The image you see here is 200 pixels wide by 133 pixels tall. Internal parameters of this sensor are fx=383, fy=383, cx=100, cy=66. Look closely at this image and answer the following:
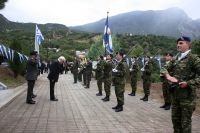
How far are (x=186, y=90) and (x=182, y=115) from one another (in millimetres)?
436

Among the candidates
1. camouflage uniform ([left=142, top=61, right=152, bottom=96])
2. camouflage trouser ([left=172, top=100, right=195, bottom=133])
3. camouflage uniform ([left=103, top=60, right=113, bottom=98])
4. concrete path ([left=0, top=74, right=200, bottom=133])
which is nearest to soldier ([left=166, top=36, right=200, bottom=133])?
camouflage trouser ([left=172, top=100, right=195, bottom=133])

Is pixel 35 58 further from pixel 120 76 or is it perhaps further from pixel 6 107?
pixel 120 76

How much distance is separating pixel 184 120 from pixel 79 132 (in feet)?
9.62

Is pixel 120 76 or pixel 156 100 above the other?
pixel 120 76

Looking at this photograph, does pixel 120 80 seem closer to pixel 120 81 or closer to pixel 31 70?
pixel 120 81

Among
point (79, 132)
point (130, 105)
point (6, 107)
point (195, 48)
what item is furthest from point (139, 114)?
point (195, 48)

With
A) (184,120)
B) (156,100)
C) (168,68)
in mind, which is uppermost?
(168,68)

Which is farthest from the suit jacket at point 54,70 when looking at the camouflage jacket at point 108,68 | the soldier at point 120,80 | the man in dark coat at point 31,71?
the soldier at point 120,80

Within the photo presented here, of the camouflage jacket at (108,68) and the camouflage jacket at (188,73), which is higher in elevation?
the camouflage jacket at (188,73)

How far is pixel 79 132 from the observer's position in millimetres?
8664

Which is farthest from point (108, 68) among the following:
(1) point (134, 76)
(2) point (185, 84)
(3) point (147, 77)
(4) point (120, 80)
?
(2) point (185, 84)

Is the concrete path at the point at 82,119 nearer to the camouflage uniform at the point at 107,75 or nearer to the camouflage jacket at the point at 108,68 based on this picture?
the camouflage uniform at the point at 107,75

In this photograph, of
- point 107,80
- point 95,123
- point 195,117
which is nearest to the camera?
point 95,123

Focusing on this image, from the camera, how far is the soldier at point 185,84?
6.44m
